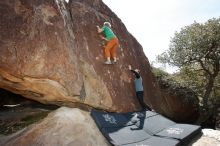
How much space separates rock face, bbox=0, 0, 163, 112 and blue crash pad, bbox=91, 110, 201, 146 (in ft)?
2.38

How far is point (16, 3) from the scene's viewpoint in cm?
955

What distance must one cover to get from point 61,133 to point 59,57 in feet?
8.20

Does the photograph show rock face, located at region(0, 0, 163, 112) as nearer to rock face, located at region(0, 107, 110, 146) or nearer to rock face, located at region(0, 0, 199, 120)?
rock face, located at region(0, 0, 199, 120)

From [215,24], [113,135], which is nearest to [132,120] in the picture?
[113,135]

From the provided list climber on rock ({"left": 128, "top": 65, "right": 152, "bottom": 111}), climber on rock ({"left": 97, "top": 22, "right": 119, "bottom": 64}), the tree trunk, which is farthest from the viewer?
the tree trunk

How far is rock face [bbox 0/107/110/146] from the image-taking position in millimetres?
8875

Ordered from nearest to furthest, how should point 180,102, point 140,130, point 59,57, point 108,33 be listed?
point 59,57 → point 140,130 → point 108,33 → point 180,102

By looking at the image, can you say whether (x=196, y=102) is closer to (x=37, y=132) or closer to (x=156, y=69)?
(x=156, y=69)

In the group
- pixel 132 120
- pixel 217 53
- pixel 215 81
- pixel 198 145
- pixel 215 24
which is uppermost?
pixel 215 24

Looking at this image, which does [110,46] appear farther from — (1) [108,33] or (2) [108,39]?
(1) [108,33]

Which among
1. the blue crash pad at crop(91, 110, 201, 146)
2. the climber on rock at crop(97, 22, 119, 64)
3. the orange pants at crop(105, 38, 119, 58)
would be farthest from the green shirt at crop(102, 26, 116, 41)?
the blue crash pad at crop(91, 110, 201, 146)

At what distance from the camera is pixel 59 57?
9891mm

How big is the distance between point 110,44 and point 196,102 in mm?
9664

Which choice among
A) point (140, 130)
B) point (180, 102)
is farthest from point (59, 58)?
point (180, 102)
